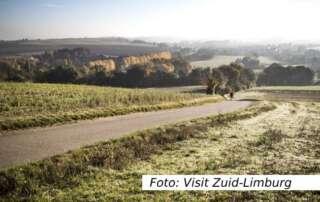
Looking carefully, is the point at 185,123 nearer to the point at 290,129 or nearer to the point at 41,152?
the point at 290,129

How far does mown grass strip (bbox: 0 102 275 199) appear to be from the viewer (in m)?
10.4

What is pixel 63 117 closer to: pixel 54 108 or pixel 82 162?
pixel 54 108

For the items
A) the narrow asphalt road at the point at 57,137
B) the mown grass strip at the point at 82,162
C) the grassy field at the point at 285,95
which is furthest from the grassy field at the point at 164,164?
the grassy field at the point at 285,95

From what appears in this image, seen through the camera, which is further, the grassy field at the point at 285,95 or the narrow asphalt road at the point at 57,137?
the grassy field at the point at 285,95

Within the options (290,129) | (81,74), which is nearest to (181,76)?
(81,74)

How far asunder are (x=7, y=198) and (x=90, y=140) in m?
7.02

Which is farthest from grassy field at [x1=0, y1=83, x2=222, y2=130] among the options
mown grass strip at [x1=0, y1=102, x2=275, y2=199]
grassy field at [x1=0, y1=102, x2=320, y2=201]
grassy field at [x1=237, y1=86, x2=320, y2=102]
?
grassy field at [x1=237, y1=86, x2=320, y2=102]

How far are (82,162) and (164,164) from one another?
3121 mm

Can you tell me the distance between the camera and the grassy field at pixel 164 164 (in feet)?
33.2

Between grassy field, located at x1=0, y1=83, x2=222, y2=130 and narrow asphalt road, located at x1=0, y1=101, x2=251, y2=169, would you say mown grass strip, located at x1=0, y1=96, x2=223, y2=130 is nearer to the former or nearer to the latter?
grassy field, located at x1=0, y1=83, x2=222, y2=130

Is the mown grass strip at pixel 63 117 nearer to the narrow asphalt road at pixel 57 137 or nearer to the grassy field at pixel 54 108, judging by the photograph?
the grassy field at pixel 54 108

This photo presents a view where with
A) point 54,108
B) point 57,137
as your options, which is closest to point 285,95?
point 54,108

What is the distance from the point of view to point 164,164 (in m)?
13.6

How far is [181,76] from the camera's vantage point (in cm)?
12194
